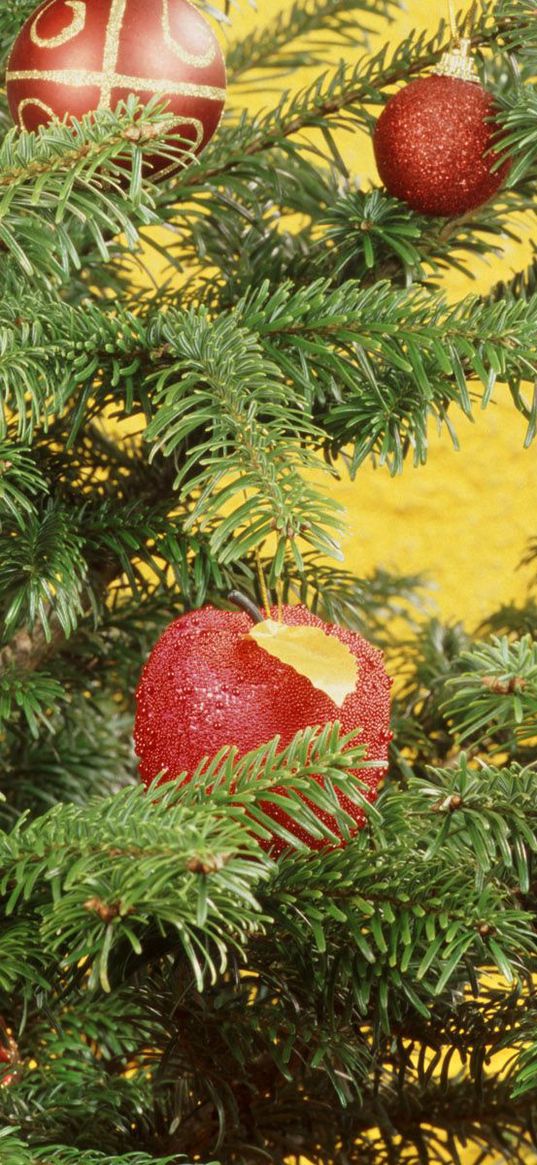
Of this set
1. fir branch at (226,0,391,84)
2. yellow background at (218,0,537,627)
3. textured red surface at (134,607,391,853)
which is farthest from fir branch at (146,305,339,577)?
yellow background at (218,0,537,627)

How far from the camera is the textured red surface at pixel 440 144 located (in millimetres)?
327

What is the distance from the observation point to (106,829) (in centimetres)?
21

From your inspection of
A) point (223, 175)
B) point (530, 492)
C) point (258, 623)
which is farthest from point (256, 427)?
point (530, 492)

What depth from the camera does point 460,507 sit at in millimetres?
884

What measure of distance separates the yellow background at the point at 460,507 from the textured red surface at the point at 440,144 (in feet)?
1.72

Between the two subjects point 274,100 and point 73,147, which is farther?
point 274,100

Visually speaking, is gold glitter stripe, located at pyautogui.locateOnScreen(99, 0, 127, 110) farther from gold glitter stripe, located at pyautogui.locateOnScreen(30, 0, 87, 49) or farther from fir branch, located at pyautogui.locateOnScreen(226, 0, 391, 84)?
fir branch, located at pyautogui.locateOnScreen(226, 0, 391, 84)

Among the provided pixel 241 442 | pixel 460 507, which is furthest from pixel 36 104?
pixel 460 507

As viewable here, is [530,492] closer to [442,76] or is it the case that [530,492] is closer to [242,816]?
[442,76]

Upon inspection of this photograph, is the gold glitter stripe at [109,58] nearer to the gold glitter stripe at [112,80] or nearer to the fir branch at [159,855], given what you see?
the gold glitter stripe at [112,80]

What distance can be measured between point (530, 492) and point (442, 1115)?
61 cm

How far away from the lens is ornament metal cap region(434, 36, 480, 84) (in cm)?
34

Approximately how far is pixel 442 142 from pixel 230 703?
0.51 ft

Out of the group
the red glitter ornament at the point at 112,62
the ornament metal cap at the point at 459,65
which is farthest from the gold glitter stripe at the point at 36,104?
the ornament metal cap at the point at 459,65
